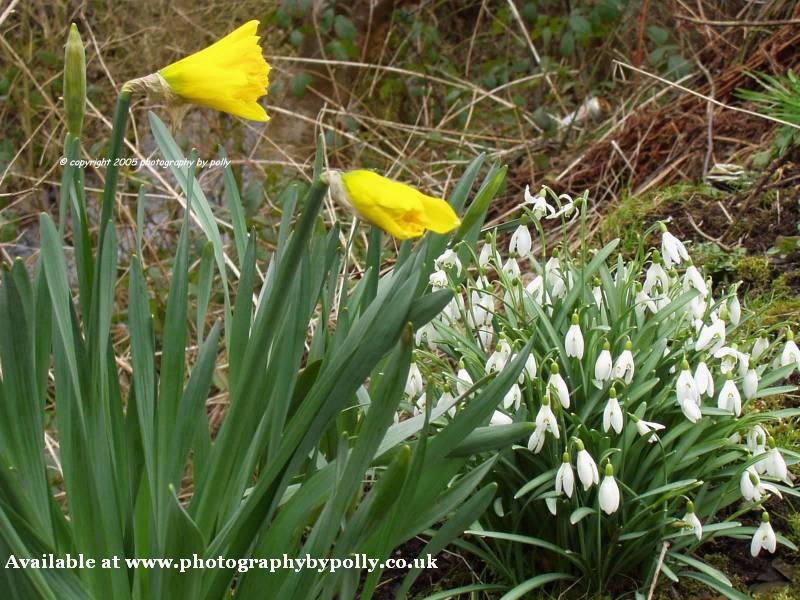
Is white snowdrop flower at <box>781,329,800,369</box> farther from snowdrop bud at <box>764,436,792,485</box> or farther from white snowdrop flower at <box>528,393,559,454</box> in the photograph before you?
white snowdrop flower at <box>528,393,559,454</box>

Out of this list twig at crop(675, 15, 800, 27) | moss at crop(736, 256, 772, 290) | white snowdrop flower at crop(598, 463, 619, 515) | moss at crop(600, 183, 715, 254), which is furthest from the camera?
twig at crop(675, 15, 800, 27)

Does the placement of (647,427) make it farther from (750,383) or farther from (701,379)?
(750,383)

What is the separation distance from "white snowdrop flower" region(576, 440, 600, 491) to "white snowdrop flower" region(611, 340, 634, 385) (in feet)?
0.68

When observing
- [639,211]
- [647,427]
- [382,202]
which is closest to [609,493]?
[647,427]

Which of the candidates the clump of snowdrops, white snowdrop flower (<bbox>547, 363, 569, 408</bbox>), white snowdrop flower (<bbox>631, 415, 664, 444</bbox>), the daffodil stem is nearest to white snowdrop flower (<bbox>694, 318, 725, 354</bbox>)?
the clump of snowdrops

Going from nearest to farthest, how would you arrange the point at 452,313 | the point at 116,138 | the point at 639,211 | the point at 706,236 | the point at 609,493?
the point at 116,138 < the point at 609,493 < the point at 452,313 < the point at 706,236 < the point at 639,211

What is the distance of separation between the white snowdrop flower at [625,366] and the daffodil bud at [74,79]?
1095mm

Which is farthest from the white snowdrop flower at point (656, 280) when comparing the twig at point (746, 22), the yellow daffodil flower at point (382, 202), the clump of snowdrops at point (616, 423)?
the twig at point (746, 22)

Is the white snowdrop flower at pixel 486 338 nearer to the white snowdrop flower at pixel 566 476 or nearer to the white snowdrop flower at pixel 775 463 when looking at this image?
the white snowdrop flower at pixel 566 476

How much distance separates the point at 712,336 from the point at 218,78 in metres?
1.19

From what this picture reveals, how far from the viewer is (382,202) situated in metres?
1.00

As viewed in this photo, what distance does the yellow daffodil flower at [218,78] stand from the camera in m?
1.23

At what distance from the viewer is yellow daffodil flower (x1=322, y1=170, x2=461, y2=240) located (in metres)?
1.01

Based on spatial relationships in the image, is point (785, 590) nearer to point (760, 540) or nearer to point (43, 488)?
point (760, 540)
